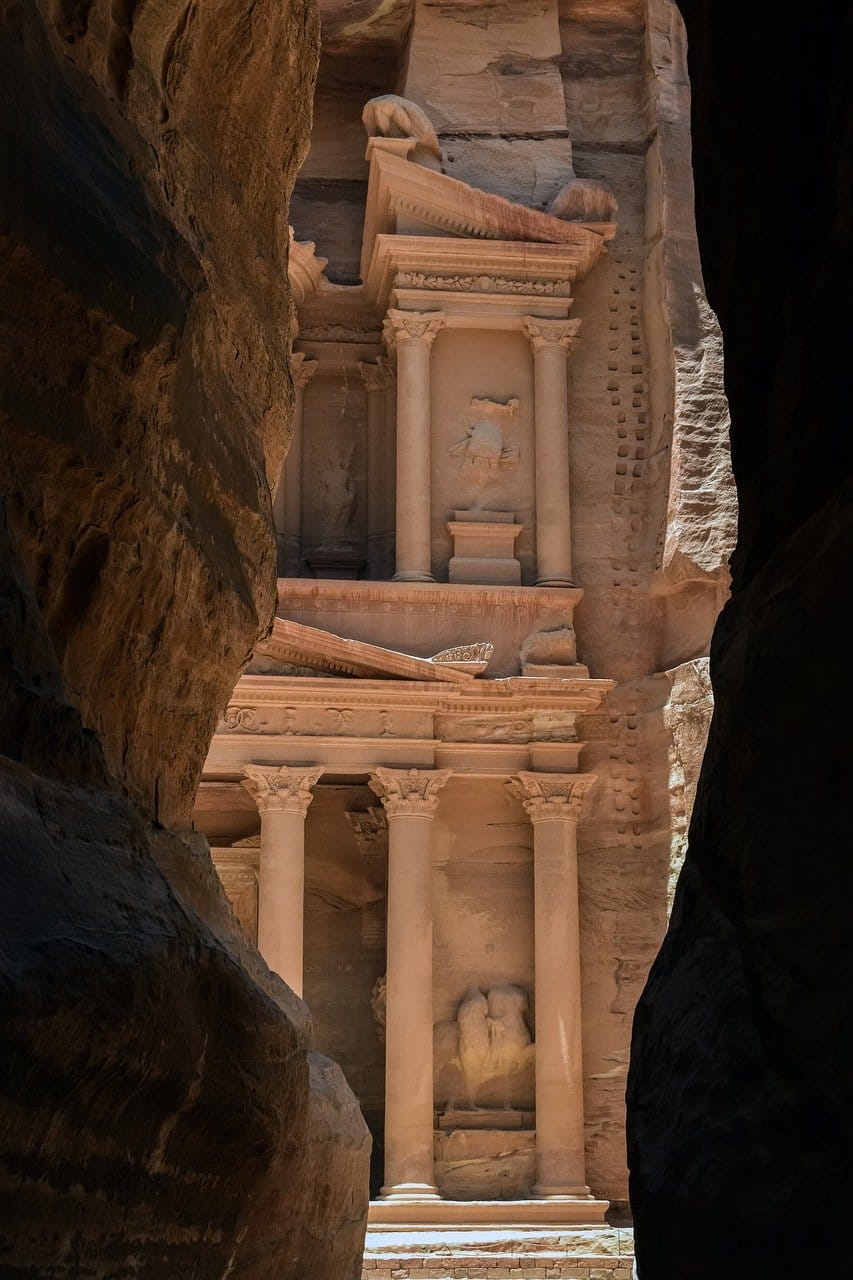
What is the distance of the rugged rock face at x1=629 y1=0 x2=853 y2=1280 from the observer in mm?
3043

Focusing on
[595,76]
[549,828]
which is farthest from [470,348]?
[549,828]

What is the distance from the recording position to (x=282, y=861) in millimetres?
19453

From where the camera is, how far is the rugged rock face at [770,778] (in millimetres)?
3043

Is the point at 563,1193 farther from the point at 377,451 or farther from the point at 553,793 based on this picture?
the point at 377,451

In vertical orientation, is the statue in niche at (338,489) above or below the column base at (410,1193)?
above

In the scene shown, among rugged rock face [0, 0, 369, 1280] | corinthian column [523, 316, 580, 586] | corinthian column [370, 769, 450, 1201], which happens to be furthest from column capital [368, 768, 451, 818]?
rugged rock face [0, 0, 369, 1280]

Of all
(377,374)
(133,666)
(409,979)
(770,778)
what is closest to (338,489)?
(377,374)

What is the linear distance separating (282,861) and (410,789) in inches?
64.5

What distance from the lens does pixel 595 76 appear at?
2423cm

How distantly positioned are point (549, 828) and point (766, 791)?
17.0 meters

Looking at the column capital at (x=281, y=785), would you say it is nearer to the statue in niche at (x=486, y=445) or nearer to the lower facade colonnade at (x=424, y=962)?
the lower facade colonnade at (x=424, y=962)

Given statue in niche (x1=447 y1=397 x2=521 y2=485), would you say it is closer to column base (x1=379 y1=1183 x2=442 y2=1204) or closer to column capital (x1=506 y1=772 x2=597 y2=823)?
column capital (x1=506 y1=772 x2=597 y2=823)

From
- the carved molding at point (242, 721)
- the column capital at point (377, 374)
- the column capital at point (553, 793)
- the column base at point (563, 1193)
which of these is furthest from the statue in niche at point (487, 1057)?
the column capital at point (377, 374)

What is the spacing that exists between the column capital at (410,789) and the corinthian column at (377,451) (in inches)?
153
